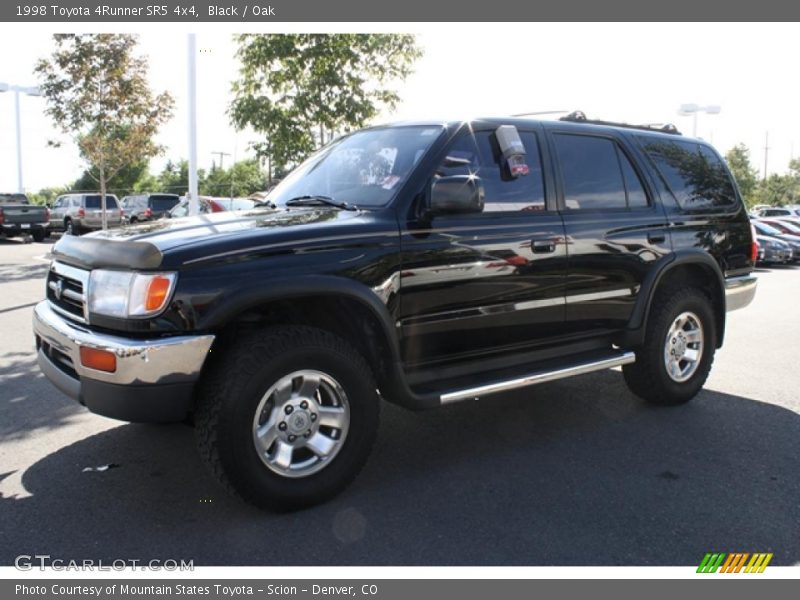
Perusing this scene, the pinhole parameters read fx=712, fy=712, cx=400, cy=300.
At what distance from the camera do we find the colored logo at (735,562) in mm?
3074

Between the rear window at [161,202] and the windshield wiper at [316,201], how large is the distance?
986 inches

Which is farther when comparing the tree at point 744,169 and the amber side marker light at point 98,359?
the tree at point 744,169

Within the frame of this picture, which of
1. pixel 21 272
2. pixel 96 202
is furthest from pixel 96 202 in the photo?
pixel 21 272

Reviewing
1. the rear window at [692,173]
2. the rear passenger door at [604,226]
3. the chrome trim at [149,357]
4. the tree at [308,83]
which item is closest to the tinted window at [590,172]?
the rear passenger door at [604,226]

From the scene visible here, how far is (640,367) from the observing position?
525 centimetres

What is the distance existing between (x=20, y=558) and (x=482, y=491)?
7.20ft

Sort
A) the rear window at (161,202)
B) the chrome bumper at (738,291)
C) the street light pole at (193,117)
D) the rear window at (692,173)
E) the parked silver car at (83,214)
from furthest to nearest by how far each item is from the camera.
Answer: the rear window at (161,202)
the parked silver car at (83,214)
the street light pole at (193,117)
the chrome bumper at (738,291)
the rear window at (692,173)

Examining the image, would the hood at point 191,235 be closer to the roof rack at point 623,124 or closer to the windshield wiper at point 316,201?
the windshield wiper at point 316,201

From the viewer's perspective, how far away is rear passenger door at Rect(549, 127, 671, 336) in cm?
466

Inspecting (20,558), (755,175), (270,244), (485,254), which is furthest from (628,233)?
(755,175)

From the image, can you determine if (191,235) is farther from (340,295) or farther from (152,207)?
(152,207)

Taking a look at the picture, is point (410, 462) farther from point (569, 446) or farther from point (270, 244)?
point (270, 244)

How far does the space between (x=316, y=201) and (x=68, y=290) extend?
1452mm

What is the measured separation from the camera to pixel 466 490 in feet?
12.5
